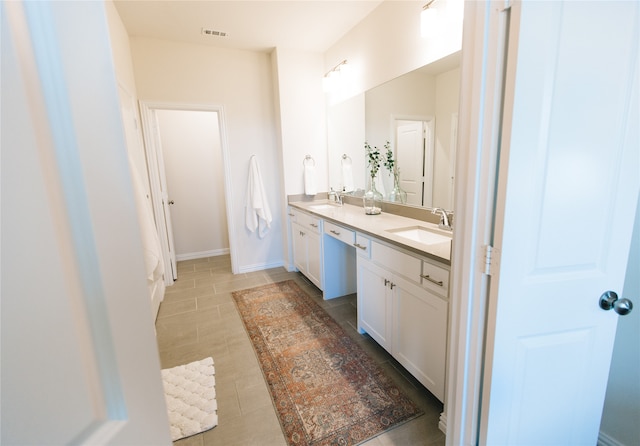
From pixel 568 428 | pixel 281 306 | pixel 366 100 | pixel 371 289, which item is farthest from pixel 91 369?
pixel 366 100

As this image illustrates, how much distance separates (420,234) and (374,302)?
A: 626mm

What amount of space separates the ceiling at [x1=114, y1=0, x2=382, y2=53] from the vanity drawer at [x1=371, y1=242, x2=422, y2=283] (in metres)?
2.21

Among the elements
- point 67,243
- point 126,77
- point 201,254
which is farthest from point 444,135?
point 201,254

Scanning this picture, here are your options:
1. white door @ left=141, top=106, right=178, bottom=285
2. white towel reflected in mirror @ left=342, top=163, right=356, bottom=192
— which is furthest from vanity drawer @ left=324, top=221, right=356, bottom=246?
white door @ left=141, top=106, right=178, bottom=285

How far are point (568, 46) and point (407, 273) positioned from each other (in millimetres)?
1244

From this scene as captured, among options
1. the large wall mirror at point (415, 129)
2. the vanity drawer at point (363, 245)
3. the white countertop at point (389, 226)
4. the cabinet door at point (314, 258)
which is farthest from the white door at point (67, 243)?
the cabinet door at point (314, 258)

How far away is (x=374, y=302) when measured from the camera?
2.18m

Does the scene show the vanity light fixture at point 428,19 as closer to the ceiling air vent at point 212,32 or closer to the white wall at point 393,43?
the white wall at point 393,43

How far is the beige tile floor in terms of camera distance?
158cm

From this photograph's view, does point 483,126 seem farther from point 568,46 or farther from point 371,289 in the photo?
point 371,289

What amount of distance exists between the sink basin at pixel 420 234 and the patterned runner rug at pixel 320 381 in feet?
3.02

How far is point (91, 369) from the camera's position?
16.0 inches

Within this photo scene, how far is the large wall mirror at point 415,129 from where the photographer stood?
2.19m

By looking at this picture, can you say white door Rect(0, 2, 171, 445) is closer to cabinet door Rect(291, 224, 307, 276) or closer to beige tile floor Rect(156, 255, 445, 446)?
beige tile floor Rect(156, 255, 445, 446)
